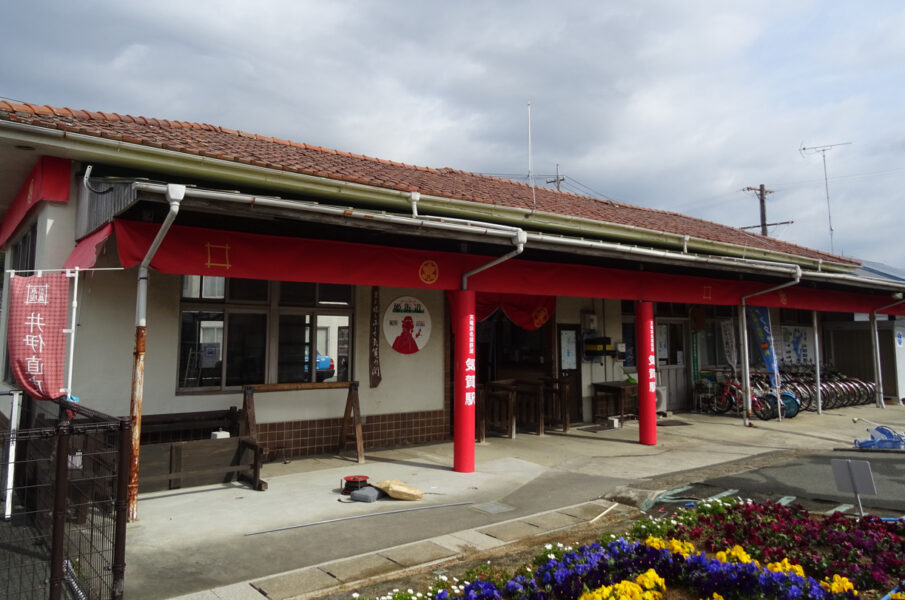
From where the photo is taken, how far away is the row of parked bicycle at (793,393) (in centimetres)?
1220

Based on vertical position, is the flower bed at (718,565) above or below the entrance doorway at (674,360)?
below

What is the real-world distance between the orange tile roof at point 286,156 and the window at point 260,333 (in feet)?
5.60

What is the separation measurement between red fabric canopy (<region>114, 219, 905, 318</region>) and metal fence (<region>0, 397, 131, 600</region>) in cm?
164

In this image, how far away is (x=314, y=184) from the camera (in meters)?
7.07

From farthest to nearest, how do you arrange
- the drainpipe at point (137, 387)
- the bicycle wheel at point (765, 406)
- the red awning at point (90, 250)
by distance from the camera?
the bicycle wheel at point (765, 406), the drainpipe at point (137, 387), the red awning at point (90, 250)

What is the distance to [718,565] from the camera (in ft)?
11.7

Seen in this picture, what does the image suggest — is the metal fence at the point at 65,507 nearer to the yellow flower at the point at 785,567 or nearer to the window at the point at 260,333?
the window at the point at 260,333

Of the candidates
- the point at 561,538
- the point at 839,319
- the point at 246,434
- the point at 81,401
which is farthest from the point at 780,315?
the point at 81,401

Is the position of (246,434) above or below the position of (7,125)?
below

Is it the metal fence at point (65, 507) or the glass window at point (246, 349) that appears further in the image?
the glass window at point (246, 349)

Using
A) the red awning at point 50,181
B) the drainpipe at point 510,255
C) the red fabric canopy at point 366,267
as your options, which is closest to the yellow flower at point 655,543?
the drainpipe at point 510,255

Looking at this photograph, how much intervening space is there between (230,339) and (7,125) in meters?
3.30

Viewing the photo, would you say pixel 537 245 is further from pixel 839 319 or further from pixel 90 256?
pixel 839 319

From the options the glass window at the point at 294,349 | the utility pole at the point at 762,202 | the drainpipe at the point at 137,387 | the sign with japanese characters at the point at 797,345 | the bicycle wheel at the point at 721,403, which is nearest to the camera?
the drainpipe at the point at 137,387
